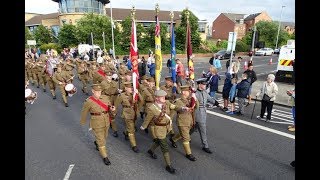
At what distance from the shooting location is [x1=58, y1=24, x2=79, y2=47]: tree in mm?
42594

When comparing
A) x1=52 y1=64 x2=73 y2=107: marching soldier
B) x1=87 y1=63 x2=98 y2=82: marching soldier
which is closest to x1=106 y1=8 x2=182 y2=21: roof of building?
x1=87 y1=63 x2=98 y2=82: marching soldier

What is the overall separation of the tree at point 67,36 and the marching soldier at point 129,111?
3709 cm

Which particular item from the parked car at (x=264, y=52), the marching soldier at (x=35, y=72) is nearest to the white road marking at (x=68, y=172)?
the marching soldier at (x=35, y=72)

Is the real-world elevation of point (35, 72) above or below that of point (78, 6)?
below

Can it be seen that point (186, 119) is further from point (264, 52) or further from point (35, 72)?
point (264, 52)

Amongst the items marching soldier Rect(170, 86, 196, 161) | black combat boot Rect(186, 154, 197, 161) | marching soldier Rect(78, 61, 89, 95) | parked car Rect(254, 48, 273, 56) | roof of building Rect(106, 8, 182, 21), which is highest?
roof of building Rect(106, 8, 182, 21)

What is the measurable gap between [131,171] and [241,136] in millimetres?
3803

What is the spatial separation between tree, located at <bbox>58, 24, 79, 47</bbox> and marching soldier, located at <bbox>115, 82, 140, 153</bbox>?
122 ft

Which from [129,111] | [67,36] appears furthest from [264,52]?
[129,111]

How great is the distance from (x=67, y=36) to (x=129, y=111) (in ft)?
127

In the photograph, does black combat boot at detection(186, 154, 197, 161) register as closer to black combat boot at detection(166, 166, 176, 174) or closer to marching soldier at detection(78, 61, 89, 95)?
black combat boot at detection(166, 166, 176, 174)

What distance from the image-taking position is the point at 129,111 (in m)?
7.66
